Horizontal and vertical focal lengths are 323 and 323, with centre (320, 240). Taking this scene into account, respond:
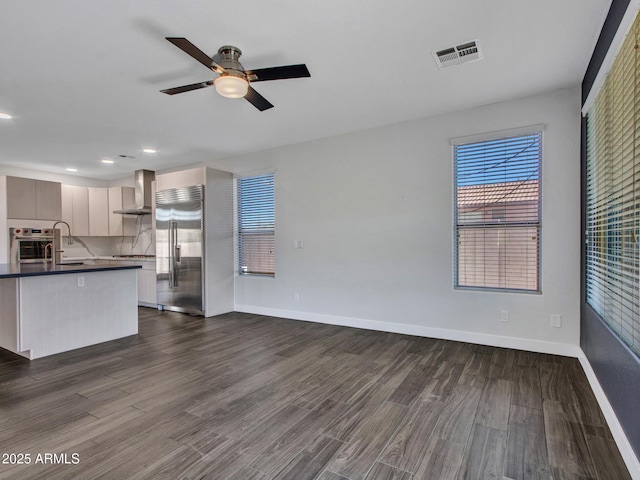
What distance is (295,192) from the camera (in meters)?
5.04

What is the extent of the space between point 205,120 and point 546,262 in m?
4.21

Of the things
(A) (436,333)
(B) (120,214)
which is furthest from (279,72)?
(B) (120,214)

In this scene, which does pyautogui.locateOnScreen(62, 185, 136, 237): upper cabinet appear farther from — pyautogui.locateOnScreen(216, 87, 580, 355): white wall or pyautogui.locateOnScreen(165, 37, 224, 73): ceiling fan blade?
pyautogui.locateOnScreen(165, 37, 224, 73): ceiling fan blade

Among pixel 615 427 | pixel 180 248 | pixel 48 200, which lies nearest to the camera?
pixel 615 427

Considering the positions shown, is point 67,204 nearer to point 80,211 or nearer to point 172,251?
point 80,211

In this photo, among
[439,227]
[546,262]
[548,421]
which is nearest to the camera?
[548,421]

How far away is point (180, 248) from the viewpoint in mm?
5508

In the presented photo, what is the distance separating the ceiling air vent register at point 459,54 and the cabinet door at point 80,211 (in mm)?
7503

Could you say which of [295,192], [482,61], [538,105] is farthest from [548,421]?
[295,192]

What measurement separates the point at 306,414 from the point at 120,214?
6.85 m

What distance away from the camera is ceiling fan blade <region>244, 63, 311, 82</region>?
2307 mm

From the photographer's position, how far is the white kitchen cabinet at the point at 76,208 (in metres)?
6.73

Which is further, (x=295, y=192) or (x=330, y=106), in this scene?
(x=295, y=192)

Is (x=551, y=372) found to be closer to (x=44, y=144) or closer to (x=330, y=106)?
(x=330, y=106)
